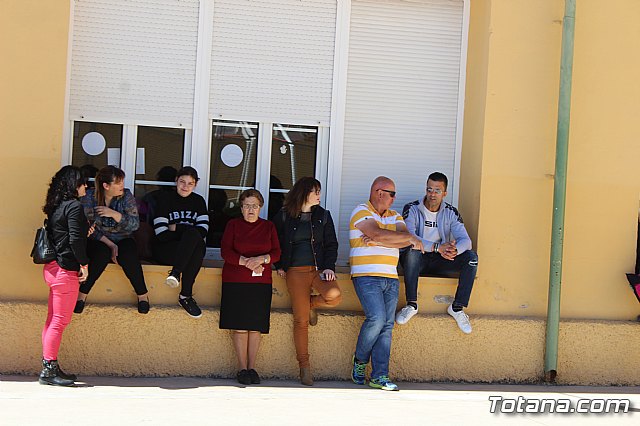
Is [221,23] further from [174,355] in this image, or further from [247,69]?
[174,355]

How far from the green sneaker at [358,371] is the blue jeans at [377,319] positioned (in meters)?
0.10

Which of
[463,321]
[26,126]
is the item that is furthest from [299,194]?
[26,126]

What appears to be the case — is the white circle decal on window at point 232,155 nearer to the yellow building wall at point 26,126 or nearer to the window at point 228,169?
the window at point 228,169

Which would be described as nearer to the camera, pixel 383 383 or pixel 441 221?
pixel 383 383

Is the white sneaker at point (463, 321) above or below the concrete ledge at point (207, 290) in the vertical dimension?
below

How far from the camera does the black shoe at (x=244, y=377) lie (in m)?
7.65

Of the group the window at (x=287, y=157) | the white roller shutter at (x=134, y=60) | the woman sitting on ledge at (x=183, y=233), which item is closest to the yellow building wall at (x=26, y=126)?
the white roller shutter at (x=134, y=60)

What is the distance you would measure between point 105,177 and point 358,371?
2904mm

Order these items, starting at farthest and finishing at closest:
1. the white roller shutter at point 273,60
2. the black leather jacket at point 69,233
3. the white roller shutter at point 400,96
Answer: the white roller shutter at point 400,96 < the white roller shutter at point 273,60 < the black leather jacket at point 69,233

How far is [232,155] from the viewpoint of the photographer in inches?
334

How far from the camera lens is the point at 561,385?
8344mm

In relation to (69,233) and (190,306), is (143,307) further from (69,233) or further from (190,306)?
(69,233)

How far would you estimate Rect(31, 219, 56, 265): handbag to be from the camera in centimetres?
704

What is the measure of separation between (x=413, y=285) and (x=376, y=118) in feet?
5.93
